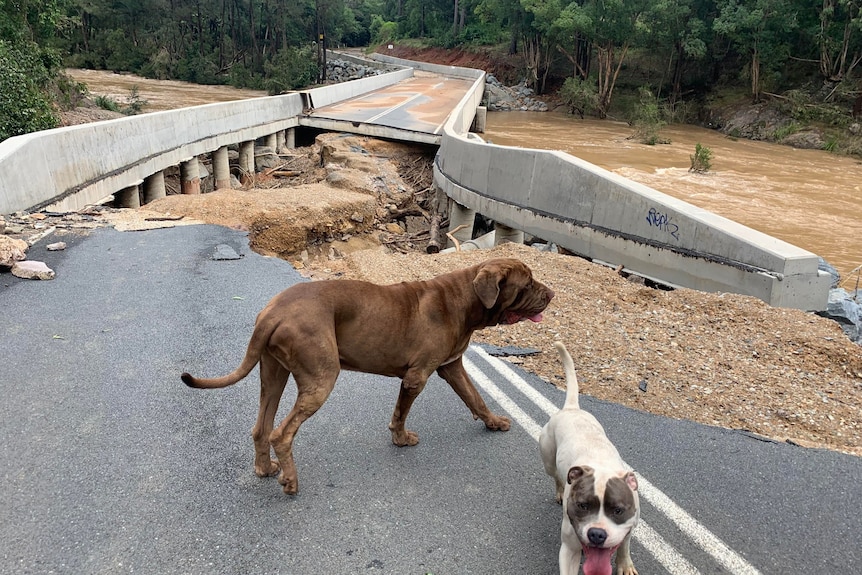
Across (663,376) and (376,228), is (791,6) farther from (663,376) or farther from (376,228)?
(663,376)

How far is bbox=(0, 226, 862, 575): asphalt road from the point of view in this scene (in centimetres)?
310

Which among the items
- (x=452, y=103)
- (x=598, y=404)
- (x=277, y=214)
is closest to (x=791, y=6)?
(x=452, y=103)

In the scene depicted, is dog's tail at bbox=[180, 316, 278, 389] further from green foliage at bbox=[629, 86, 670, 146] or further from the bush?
green foliage at bbox=[629, 86, 670, 146]

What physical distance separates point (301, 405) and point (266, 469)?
0.59 metres

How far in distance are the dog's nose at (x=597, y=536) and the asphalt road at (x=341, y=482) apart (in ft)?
2.19

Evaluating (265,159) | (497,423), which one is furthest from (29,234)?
(265,159)

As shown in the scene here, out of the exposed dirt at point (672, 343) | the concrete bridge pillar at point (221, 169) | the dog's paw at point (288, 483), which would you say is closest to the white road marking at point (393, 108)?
the concrete bridge pillar at point (221, 169)

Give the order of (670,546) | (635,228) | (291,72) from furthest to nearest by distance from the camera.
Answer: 1. (291,72)
2. (635,228)
3. (670,546)

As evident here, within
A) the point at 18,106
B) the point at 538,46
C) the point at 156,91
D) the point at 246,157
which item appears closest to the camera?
the point at 18,106

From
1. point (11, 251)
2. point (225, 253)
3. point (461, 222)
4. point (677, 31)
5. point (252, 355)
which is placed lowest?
point (461, 222)

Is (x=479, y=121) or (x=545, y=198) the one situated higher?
(x=545, y=198)

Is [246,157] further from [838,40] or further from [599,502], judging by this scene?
[838,40]

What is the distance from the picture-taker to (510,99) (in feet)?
172

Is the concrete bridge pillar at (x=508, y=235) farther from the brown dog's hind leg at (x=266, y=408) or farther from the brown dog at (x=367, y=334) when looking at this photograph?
the brown dog's hind leg at (x=266, y=408)
